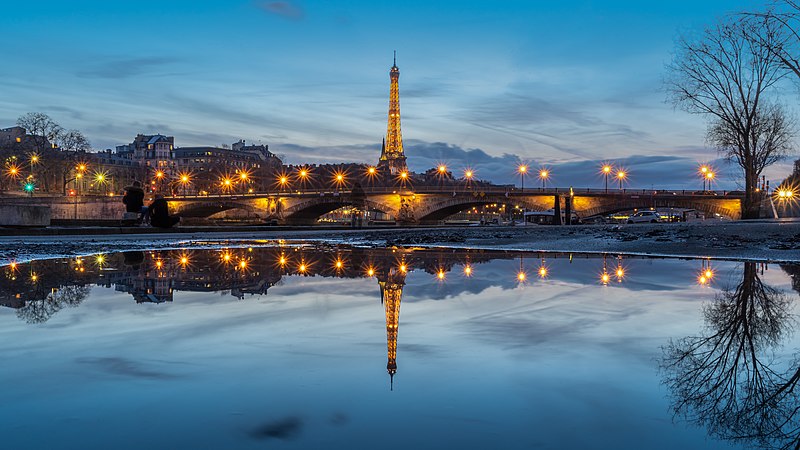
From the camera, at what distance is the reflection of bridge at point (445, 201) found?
86.5m

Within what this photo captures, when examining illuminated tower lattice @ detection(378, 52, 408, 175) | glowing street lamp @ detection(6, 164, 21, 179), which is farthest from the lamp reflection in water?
illuminated tower lattice @ detection(378, 52, 408, 175)

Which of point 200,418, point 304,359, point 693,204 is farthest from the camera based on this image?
point 693,204

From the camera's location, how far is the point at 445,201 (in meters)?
99.2

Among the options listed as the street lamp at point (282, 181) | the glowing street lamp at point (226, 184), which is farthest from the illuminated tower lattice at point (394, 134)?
the glowing street lamp at point (226, 184)

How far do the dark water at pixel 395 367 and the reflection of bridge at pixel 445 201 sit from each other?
225ft

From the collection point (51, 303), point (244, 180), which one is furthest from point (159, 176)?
point (51, 303)

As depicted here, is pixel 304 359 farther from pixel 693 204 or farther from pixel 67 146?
pixel 67 146

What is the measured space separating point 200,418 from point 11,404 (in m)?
1.11

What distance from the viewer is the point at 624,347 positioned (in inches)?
219

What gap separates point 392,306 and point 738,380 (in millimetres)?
4189

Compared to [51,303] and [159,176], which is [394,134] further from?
[51,303]

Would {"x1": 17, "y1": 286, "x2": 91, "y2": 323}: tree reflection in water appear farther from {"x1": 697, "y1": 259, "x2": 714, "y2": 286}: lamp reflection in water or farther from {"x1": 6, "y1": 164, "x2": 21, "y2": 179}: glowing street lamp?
{"x1": 6, "y1": 164, "x2": 21, "y2": 179}: glowing street lamp

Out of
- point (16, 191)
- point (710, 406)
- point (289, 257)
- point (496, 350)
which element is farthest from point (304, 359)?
point (16, 191)

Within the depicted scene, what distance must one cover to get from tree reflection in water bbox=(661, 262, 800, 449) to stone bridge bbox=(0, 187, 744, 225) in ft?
232
